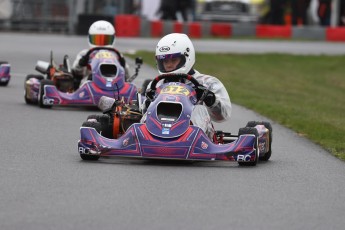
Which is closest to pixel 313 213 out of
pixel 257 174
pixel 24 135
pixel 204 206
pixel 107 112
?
pixel 204 206

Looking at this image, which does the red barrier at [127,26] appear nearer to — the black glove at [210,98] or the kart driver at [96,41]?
the kart driver at [96,41]

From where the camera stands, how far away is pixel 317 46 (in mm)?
36469

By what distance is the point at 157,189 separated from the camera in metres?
8.72

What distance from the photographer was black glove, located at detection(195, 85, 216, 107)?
10.5 m

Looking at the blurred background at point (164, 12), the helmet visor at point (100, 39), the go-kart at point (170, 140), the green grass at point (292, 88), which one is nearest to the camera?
the go-kart at point (170, 140)

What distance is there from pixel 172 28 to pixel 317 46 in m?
4.77

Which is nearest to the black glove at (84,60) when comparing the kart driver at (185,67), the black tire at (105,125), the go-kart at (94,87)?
the go-kart at (94,87)

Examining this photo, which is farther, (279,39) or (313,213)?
(279,39)

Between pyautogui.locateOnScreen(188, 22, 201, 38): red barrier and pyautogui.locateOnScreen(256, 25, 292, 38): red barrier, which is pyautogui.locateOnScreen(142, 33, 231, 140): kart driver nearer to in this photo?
pyautogui.locateOnScreen(188, 22, 201, 38): red barrier

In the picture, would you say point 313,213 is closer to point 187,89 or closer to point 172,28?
point 187,89

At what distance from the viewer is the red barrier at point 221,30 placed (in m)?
41.1

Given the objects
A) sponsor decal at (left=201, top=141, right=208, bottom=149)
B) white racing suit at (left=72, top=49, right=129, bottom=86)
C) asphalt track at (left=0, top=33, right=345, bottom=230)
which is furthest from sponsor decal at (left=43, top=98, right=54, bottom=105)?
sponsor decal at (left=201, top=141, right=208, bottom=149)

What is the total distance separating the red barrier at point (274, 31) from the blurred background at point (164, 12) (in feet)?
3.58

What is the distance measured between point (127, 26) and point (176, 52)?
27159 millimetres
